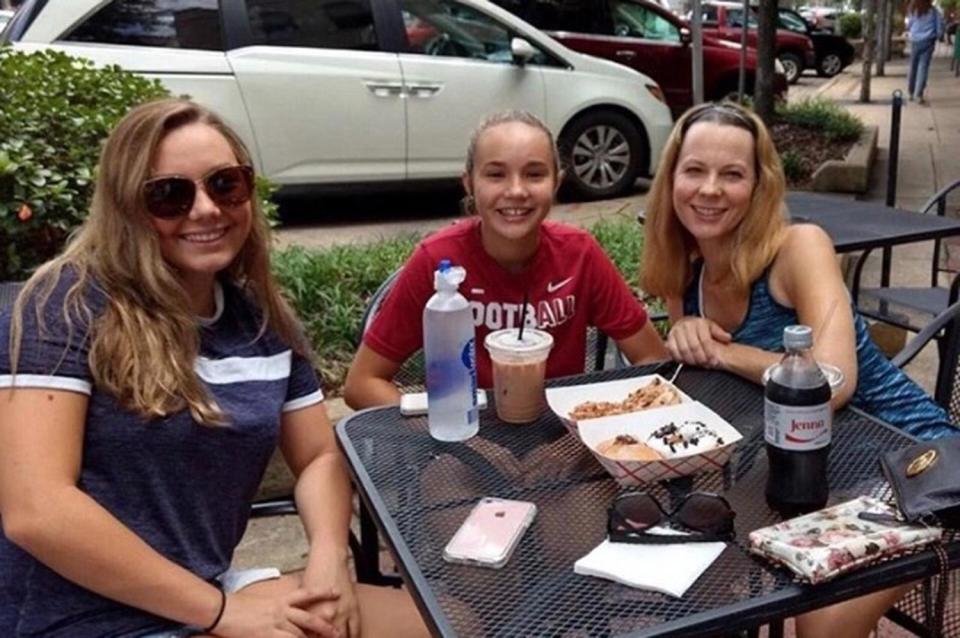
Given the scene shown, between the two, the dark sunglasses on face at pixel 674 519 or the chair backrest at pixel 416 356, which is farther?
the chair backrest at pixel 416 356

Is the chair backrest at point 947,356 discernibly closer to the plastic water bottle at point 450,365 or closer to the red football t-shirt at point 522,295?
the red football t-shirt at point 522,295

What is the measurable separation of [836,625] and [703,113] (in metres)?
1.11

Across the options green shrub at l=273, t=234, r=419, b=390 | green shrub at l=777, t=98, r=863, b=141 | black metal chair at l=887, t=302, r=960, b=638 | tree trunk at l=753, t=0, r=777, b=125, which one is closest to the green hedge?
green shrub at l=273, t=234, r=419, b=390

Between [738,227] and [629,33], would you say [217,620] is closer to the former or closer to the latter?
[738,227]

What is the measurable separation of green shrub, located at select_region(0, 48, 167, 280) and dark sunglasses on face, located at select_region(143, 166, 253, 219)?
1495 millimetres

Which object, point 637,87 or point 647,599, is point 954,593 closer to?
point 647,599

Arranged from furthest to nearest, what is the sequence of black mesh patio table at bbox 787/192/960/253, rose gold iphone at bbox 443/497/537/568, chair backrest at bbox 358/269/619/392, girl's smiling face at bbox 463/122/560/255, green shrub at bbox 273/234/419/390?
1. green shrub at bbox 273/234/419/390
2. black mesh patio table at bbox 787/192/960/253
3. chair backrest at bbox 358/269/619/392
4. girl's smiling face at bbox 463/122/560/255
5. rose gold iphone at bbox 443/497/537/568

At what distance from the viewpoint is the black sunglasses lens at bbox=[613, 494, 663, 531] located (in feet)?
4.81

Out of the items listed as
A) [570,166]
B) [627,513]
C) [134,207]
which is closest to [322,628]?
[627,513]

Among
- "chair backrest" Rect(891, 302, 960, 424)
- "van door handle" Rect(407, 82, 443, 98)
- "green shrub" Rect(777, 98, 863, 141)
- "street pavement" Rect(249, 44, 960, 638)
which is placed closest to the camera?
"chair backrest" Rect(891, 302, 960, 424)

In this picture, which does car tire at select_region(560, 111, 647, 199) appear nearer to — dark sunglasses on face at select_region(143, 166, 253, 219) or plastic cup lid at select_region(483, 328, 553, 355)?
plastic cup lid at select_region(483, 328, 553, 355)

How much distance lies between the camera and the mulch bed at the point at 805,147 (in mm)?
7664

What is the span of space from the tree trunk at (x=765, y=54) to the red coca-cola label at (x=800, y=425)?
7133mm

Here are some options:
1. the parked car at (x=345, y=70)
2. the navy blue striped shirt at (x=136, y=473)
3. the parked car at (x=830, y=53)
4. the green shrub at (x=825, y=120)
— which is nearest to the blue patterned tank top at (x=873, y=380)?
the navy blue striped shirt at (x=136, y=473)
